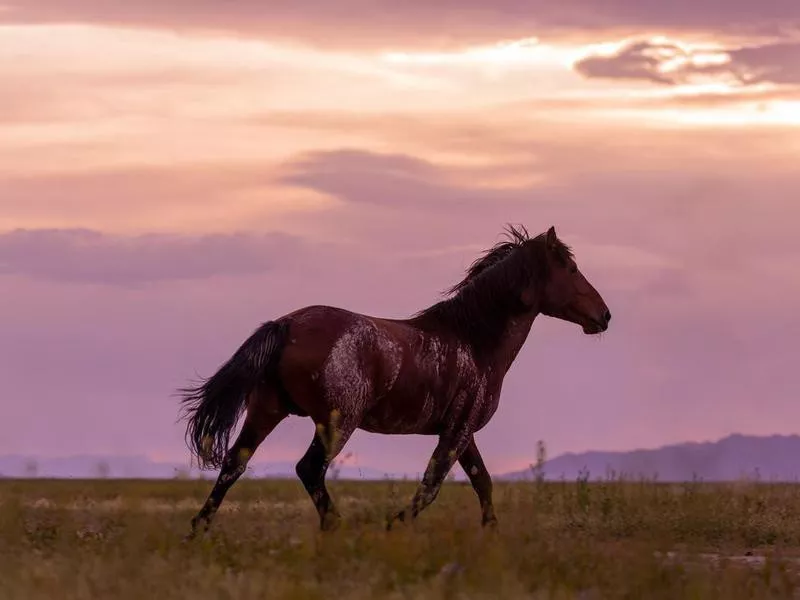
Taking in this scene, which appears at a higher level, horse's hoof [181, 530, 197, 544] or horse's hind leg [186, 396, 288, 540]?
horse's hind leg [186, 396, 288, 540]

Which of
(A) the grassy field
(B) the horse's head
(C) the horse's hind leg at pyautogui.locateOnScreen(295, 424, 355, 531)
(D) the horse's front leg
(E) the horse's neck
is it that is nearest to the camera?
(A) the grassy field

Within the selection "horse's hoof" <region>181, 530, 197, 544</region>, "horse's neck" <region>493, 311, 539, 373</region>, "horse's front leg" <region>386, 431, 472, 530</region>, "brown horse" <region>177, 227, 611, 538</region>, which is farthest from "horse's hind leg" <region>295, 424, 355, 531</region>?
"horse's neck" <region>493, 311, 539, 373</region>

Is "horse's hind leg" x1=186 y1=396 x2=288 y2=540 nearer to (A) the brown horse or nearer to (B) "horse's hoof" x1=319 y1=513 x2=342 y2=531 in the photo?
(A) the brown horse

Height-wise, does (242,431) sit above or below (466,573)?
above

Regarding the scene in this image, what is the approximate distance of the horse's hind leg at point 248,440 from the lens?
11750 millimetres

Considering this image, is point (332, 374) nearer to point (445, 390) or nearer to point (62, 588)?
point (445, 390)

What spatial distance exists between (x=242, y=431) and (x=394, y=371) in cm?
146

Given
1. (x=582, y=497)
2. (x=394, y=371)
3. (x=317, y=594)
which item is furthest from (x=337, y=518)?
(x=582, y=497)

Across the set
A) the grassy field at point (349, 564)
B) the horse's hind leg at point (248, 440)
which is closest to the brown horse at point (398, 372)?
the horse's hind leg at point (248, 440)

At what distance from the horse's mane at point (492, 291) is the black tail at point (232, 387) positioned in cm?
190

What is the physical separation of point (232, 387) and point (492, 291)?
2970mm

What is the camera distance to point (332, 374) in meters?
11.9

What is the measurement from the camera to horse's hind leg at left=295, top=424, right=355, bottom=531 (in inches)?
472

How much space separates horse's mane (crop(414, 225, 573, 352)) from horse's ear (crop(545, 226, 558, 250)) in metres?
0.04
